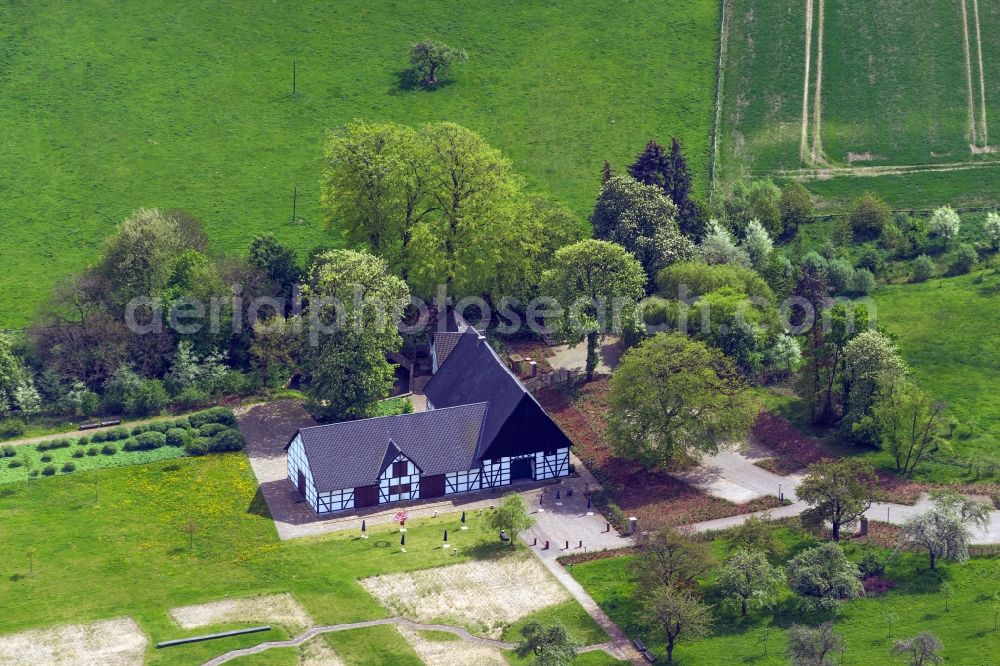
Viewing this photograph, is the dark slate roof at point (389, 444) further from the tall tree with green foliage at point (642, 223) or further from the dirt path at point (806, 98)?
the dirt path at point (806, 98)

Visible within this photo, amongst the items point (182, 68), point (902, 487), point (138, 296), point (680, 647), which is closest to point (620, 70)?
point (182, 68)

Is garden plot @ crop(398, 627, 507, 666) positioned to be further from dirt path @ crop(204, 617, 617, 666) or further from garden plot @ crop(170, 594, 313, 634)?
garden plot @ crop(170, 594, 313, 634)

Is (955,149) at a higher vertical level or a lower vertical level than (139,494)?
higher

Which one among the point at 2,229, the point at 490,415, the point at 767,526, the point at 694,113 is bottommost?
the point at 767,526

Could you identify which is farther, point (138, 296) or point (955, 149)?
point (955, 149)

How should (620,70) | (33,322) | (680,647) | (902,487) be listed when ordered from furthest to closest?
(620,70) → (33,322) → (902,487) → (680,647)

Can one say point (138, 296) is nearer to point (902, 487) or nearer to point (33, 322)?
point (33, 322)

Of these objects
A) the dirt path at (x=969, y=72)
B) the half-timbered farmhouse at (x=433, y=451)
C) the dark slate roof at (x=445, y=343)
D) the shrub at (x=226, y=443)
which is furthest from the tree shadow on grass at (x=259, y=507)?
the dirt path at (x=969, y=72)

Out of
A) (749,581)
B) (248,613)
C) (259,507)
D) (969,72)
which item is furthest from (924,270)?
(248,613)

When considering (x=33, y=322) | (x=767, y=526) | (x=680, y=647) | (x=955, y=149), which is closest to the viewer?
(x=680, y=647)
